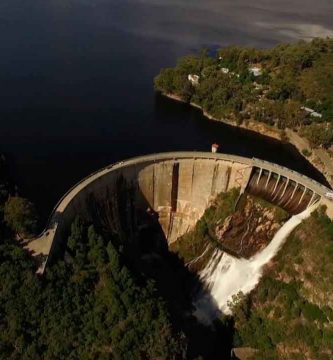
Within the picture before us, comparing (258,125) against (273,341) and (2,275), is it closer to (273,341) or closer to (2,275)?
(273,341)

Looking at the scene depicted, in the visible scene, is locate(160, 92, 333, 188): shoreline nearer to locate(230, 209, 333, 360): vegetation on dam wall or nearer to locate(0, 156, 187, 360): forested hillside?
locate(230, 209, 333, 360): vegetation on dam wall

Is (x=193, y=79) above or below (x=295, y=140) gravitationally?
below

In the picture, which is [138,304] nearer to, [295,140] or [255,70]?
[295,140]

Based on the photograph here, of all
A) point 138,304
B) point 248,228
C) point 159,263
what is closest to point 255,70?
point 248,228

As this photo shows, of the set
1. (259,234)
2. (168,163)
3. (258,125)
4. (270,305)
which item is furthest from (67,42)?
(270,305)

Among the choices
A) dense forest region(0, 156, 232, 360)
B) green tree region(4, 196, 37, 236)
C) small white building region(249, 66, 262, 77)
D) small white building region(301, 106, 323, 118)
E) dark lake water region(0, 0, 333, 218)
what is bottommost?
dark lake water region(0, 0, 333, 218)

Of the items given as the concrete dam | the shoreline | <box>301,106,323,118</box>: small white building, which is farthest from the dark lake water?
<box>301,106,323,118</box>: small white building

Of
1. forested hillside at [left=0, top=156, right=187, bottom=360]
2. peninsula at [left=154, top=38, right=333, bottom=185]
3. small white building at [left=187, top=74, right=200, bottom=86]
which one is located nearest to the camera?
forested hillside at [left=0, top=156, right=187, bottom=360]
